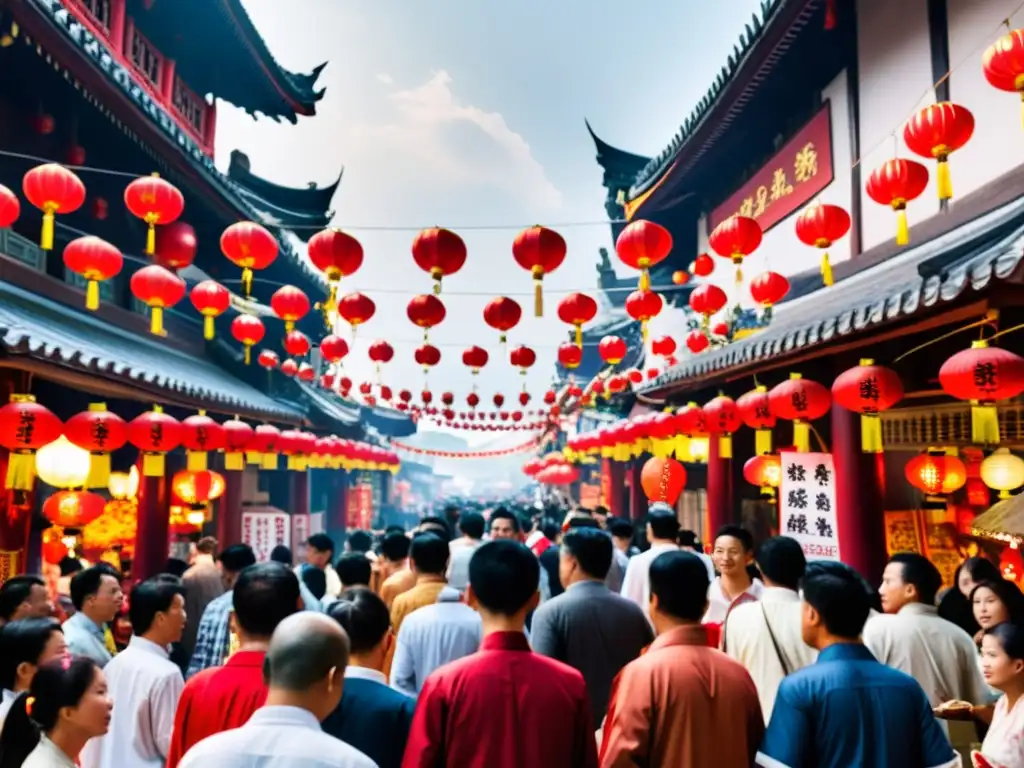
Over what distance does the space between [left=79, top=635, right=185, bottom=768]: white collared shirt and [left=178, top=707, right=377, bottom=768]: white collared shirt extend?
181 cm

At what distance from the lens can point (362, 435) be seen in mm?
25016

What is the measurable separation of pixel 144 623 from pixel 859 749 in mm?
3391

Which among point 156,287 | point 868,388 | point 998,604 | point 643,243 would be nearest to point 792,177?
point 643,243

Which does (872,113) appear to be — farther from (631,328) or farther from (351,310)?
(631,328)

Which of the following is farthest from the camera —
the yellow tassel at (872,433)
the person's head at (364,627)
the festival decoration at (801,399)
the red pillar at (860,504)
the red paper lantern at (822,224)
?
the red pillar at (860,504)

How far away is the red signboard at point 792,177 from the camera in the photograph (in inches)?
373

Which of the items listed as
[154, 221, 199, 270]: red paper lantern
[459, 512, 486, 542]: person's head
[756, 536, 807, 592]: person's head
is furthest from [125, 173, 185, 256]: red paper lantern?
[756, 536, 807, 592]: person's head

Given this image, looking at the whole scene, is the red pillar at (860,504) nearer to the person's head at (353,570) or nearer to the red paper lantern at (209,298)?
the person's head at (353,570)

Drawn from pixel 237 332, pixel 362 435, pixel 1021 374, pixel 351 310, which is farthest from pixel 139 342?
pixel 362 435

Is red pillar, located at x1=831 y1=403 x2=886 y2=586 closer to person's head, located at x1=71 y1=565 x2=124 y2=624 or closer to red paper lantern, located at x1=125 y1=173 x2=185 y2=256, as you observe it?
person's head, located at x1=71 y1=565 x2=124 y2=624

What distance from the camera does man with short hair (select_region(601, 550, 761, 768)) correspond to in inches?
110

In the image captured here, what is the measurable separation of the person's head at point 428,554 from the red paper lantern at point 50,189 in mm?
3980

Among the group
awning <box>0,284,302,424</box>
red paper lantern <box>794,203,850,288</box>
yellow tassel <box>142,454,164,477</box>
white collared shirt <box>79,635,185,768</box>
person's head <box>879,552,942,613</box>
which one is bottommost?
white collared shirt <box>79,635,185,768</box>

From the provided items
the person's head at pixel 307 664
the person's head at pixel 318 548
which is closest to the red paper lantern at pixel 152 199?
the person's head at pixel 318 548
